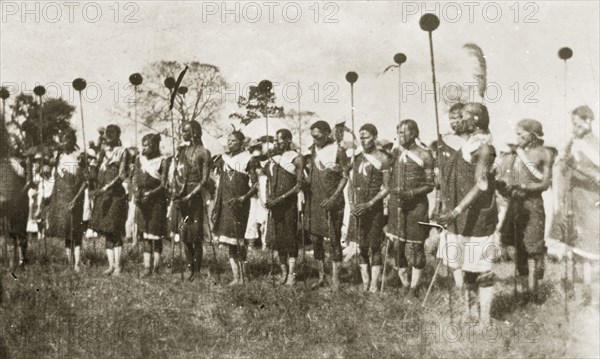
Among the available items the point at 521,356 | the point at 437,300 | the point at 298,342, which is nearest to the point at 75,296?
the point at 298,342

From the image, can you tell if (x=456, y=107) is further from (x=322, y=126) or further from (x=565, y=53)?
(x=322, y=126)

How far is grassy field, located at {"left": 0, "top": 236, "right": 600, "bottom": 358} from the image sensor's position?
5426mm

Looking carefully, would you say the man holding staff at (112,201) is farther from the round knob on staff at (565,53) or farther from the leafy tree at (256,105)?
the round knob on staff at (565,53)

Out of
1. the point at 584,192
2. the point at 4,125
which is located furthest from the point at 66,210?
the point at 584,192

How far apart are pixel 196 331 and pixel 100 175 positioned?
3.46m

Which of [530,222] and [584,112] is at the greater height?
[584,112]

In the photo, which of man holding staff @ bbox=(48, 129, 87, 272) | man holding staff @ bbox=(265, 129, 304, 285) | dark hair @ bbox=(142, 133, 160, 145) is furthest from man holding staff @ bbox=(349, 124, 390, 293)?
man holding staff @ bbox=(48, 129, 87, 272)

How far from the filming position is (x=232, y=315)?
20.6 feet

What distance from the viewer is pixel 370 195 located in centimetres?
722

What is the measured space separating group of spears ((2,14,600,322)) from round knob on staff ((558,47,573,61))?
14mm

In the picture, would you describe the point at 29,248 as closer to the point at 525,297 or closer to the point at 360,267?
the point at 360,267

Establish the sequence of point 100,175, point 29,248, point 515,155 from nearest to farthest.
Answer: point 515,155 < point 100,175 < point 29,248

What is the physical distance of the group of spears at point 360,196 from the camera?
19.1 ft

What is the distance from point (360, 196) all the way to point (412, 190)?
72 centimetres
